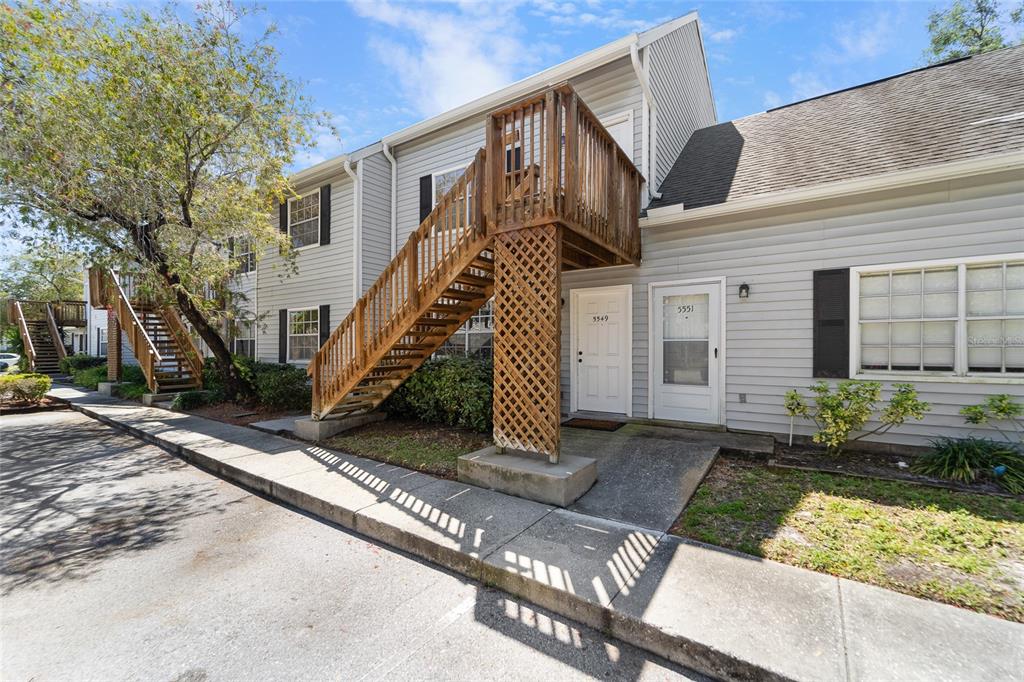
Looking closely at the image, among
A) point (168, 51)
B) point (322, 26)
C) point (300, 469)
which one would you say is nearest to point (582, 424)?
point (300, 469)

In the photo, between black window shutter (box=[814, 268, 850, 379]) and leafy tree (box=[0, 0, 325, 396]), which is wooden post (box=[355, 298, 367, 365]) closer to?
leafy tree (box=[0, 0, 325, 396])

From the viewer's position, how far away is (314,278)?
1020cm

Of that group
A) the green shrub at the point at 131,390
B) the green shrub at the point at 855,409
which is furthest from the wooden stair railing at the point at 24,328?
the green shrub at the point at 855,409

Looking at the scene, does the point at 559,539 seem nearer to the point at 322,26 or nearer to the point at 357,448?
the point at 357,448

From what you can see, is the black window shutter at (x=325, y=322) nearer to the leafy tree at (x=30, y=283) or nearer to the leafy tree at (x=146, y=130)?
the leafy tree at (x=146, y=130)

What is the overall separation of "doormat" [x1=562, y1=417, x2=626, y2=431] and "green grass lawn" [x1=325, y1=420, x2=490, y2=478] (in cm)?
135

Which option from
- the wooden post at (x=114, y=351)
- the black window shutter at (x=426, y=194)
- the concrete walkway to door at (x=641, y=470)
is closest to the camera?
the concrete walkway to door at (x=641, y=470)

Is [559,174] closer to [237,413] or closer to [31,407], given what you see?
[237,413]

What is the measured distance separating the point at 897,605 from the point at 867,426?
3.45 meters

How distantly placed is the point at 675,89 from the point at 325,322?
8781mm

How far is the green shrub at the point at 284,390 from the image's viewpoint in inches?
329

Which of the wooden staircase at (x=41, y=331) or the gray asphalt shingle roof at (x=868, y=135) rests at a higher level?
the gray asphalt shingle roof at (x=868, y=135)

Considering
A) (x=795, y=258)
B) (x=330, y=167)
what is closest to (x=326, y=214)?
(x=330, y=167)

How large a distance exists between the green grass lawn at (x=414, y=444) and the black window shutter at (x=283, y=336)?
5.18 metres
